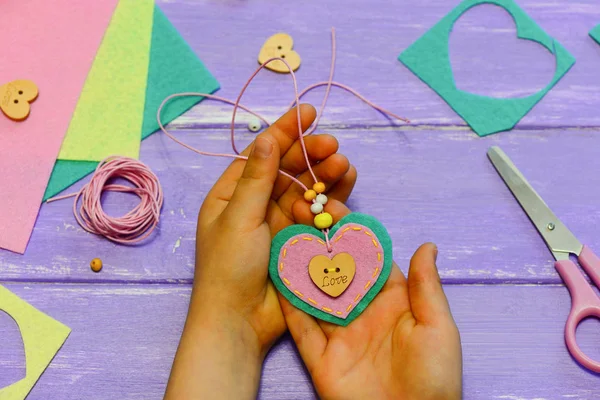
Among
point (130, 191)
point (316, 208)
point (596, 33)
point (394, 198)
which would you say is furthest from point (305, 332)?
point (596, 33)

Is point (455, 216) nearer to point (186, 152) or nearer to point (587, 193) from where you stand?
point (587, 193)

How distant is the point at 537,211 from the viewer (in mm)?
908

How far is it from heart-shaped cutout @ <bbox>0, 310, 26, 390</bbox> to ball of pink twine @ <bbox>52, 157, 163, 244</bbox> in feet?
0.58

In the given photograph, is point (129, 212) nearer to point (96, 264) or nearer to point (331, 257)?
point (96, 264)

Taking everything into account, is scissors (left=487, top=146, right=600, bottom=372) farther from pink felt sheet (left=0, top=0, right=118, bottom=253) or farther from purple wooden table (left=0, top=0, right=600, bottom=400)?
pink felt sheet (left=0, top=0, right=118, bottom=253)

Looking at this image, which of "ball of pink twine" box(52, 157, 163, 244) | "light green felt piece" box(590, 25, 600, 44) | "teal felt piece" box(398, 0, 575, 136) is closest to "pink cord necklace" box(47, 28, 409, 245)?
"ball of pink twine" box(52, 157, 163, 244)

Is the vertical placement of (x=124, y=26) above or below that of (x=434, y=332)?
above

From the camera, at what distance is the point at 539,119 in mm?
999

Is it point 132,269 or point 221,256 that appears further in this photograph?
point 132,269

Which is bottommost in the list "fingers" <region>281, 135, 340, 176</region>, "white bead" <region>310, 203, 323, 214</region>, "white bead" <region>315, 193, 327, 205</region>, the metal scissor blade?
the metal scissor blade

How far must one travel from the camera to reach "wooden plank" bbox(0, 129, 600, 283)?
2.94 feet

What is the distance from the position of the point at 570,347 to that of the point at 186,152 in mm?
666

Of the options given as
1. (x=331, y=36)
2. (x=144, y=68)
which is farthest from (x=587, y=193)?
(x=144, y=68)

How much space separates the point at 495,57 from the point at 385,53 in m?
0.20
